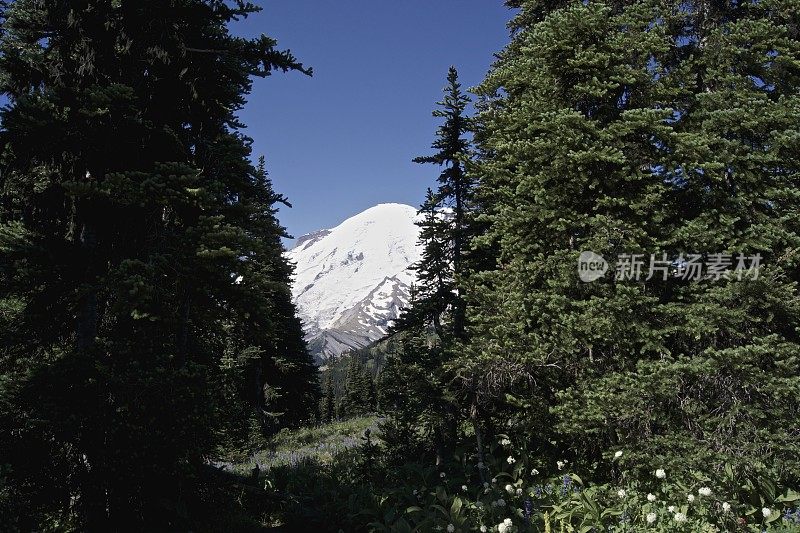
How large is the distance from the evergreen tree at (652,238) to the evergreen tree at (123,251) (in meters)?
5.01

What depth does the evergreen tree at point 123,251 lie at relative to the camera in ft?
20.8

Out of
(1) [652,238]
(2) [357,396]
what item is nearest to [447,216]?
(1) [652,238]

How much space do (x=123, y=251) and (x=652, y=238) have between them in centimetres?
900

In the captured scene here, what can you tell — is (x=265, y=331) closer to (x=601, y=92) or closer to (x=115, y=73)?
(x=115, y=73)

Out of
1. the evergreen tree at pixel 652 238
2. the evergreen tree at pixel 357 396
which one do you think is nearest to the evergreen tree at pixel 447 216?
the evergreen tree at pixel 652 238

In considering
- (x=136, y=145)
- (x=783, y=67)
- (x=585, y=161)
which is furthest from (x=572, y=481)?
(x=136, y=145)

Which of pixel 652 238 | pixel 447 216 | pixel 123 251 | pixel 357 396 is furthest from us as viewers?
pixel 357 396

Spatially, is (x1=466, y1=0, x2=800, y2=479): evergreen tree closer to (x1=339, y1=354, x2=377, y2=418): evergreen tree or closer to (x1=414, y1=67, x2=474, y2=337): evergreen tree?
(x1=414, y1=67, x2=474, y2=337): evergreen tree

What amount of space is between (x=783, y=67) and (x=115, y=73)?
41.1ft

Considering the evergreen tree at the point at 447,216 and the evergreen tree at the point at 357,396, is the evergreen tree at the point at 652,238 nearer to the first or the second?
the evergreen tree at the point at 447,216

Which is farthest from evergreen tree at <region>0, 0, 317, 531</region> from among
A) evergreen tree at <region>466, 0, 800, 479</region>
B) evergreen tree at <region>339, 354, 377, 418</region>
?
evergreen tree at <region>339, 354, 377, 418</region>

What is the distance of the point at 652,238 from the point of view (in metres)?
8.20

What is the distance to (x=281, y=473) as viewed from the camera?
1047 centimetres

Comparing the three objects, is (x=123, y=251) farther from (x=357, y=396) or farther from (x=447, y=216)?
(x=357, y=396)
